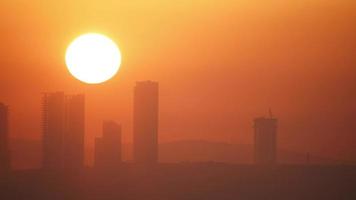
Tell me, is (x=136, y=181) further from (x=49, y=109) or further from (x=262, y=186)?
(x=49, y=109)

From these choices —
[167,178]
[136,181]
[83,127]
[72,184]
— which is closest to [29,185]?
[72,184]

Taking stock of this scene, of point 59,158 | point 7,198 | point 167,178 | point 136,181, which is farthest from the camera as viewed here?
point 59,158

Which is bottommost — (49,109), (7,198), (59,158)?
(7,198)
